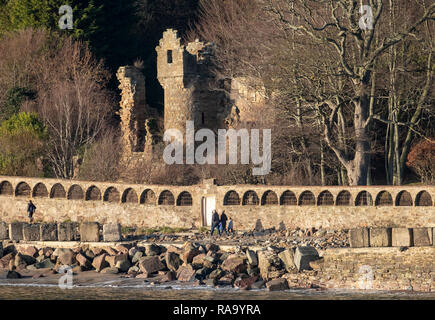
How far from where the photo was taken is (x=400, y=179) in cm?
4509

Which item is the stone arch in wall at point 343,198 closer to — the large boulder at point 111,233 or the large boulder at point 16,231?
the large boulder at point 111,233

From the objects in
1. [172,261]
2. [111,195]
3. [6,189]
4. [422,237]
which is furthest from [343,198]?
[6,189]

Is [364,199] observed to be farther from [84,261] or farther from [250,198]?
[84,261]

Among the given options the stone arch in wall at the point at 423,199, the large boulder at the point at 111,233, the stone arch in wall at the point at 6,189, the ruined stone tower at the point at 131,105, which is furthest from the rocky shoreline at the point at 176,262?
the ruined stone tower at the point at 131,105

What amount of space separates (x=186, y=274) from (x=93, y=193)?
34.7ft

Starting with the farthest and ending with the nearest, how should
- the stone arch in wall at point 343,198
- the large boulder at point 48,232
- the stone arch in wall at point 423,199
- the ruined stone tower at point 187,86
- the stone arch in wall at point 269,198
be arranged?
the ruined stone tower at point 187,86 → the stone arch in wall at point 269,198 → the stone arch in wall at point 343,198 → the large boulder at point 48,232 → the stone arch in wall at point 423,199

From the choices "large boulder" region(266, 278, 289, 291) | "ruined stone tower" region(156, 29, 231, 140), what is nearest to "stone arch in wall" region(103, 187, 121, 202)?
"ruined stone tower" region(156, 29, 231, 140)

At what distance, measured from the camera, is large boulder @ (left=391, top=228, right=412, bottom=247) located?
31.9m

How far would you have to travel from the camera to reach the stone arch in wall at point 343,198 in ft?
129

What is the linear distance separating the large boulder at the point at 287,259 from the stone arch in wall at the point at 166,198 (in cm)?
918

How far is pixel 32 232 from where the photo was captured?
39.7 metres

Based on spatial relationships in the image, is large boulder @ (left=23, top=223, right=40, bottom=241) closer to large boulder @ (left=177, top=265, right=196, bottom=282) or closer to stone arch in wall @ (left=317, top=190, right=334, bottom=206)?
large boulder @ (left=177, top=265, right=196, bottom=282)
